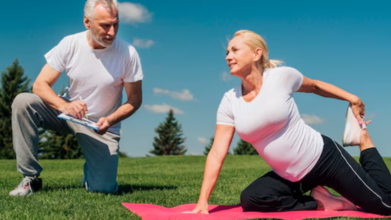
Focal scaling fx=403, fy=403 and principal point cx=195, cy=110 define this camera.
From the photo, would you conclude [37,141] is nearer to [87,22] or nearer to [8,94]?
[87,22]

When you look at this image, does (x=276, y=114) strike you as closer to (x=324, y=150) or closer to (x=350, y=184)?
(x=324, y=150)

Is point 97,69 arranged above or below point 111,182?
above

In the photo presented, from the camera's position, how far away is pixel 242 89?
12.2 ft

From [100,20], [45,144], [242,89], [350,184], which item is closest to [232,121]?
[242,89]

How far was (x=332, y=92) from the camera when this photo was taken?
3791 millimetres

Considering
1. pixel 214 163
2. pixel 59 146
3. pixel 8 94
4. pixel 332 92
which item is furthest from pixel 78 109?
pixel 8 94

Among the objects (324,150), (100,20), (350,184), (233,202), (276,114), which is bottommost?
(233,202)

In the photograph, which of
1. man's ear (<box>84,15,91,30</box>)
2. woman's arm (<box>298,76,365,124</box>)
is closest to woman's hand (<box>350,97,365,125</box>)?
woman's arm (<box>298,76,365,124</box>)

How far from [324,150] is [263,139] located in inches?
23.7

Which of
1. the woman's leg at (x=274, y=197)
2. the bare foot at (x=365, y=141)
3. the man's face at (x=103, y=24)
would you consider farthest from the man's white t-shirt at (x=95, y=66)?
the bare foot at (x=365, y=141)

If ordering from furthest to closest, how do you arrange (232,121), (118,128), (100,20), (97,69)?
(118,128) → (97,69) → (100,20) → (232,121)

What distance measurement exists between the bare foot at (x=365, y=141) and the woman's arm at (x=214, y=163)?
4.31 feet

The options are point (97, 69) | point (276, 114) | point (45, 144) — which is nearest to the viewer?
point (276, 114)

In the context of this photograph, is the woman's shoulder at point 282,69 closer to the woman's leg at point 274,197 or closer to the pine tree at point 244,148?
the woman's leg at point 274,197
